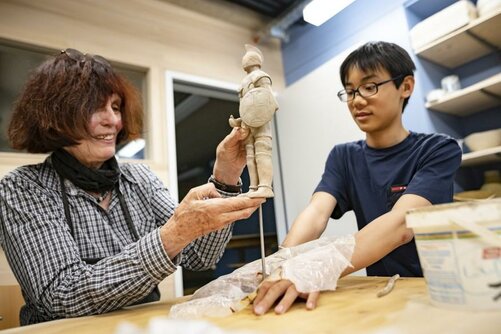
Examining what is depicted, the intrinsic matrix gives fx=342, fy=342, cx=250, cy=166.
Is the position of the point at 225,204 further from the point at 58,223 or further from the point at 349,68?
the point at 349,68

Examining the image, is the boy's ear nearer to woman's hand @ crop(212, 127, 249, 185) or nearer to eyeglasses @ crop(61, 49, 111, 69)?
woman's hand @ crop(212, 127, 249, 185)

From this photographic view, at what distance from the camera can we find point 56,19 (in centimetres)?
223

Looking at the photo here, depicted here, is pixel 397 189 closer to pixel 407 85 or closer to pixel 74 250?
pixel 407 85

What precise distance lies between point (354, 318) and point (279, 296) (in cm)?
18

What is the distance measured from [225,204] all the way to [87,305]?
15.7 inches

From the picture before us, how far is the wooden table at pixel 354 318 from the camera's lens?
47cm

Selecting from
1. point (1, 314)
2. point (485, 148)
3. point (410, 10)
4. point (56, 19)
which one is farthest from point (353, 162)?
point (56, 19)

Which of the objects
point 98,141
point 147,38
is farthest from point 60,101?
point 147,38

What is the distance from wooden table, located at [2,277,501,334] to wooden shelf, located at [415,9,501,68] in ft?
5.44

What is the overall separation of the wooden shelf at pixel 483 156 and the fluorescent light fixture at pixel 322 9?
1.29 metres

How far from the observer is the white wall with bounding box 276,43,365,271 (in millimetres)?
2404

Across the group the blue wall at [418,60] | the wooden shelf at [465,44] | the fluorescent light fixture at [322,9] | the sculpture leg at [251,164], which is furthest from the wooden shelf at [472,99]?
the sculpture leg at [251,164]

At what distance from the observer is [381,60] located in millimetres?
1354

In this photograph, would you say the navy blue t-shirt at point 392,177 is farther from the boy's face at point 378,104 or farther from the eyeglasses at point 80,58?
the eyeglasses at point 80,58
